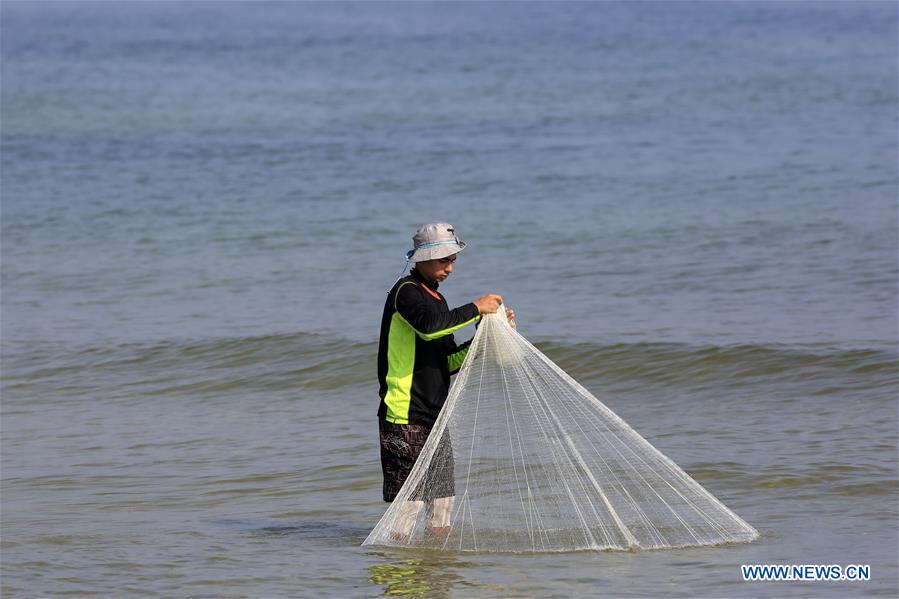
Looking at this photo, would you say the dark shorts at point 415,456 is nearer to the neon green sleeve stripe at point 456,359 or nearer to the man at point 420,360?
the man at point 420,360

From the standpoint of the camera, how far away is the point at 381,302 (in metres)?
11.4

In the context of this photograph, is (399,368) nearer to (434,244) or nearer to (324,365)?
(434,244)

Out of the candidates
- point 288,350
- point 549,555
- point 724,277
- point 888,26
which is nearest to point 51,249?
point 288,350

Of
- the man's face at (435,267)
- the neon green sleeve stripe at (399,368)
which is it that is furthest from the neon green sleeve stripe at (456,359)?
the man's face at (435,267)

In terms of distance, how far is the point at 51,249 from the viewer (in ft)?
47.3

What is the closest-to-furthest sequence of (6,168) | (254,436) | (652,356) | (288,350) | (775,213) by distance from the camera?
1. (254,436)
2. (652,356)
3. (288,350)
4. (775,213)
5. (6,168)

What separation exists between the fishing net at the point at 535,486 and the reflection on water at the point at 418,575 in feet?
0.24

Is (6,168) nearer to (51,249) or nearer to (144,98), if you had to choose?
(51,249)

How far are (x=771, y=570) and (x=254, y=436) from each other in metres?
3.70

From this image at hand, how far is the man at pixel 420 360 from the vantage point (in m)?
4.74

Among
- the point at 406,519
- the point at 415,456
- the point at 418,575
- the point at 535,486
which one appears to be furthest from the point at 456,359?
the point at 535,486

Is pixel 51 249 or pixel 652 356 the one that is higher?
pixel 51 249

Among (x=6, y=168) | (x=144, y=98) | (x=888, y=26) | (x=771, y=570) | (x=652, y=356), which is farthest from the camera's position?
(x=888, y=26)

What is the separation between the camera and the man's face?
4.82 m
